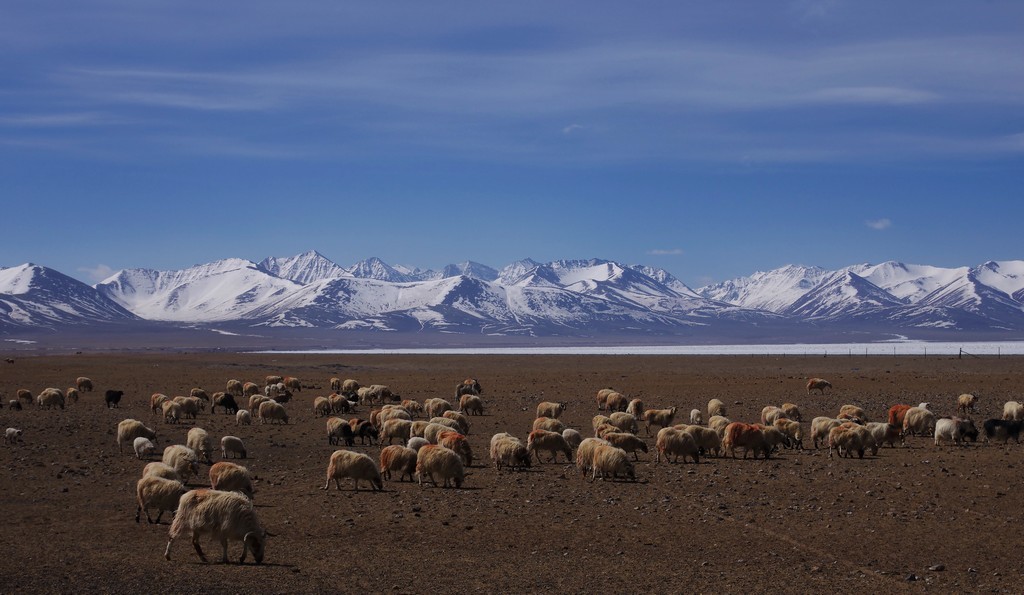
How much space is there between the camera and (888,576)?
12.3 m

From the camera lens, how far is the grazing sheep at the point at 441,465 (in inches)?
742

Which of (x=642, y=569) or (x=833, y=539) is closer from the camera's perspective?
(x=642, y=569)

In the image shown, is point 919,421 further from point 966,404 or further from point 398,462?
point 398,462

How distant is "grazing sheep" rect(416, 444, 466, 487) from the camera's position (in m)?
18.9

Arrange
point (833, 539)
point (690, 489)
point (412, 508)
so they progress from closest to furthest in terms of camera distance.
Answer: point (833, 539) < point (412, 508) < point (690, 489)

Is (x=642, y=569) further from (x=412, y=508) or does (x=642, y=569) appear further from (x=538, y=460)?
(x=538, y=460)

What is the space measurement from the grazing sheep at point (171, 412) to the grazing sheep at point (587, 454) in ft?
56.7

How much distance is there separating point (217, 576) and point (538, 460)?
11919 mm

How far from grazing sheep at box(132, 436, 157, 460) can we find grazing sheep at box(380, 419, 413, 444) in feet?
21.1

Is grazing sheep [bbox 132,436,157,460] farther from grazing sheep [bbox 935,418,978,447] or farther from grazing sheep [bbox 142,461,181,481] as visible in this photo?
grazing sheep [bbox 935,418,978,447]

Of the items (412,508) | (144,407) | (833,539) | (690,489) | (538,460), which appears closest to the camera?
(833,539)

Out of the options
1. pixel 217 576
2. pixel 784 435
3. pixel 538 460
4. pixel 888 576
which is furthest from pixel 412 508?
pixel 784 435

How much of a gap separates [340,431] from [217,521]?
13.5 meters

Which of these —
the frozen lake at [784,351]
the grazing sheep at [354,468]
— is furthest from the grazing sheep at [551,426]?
the frozen lake at [784,351]
